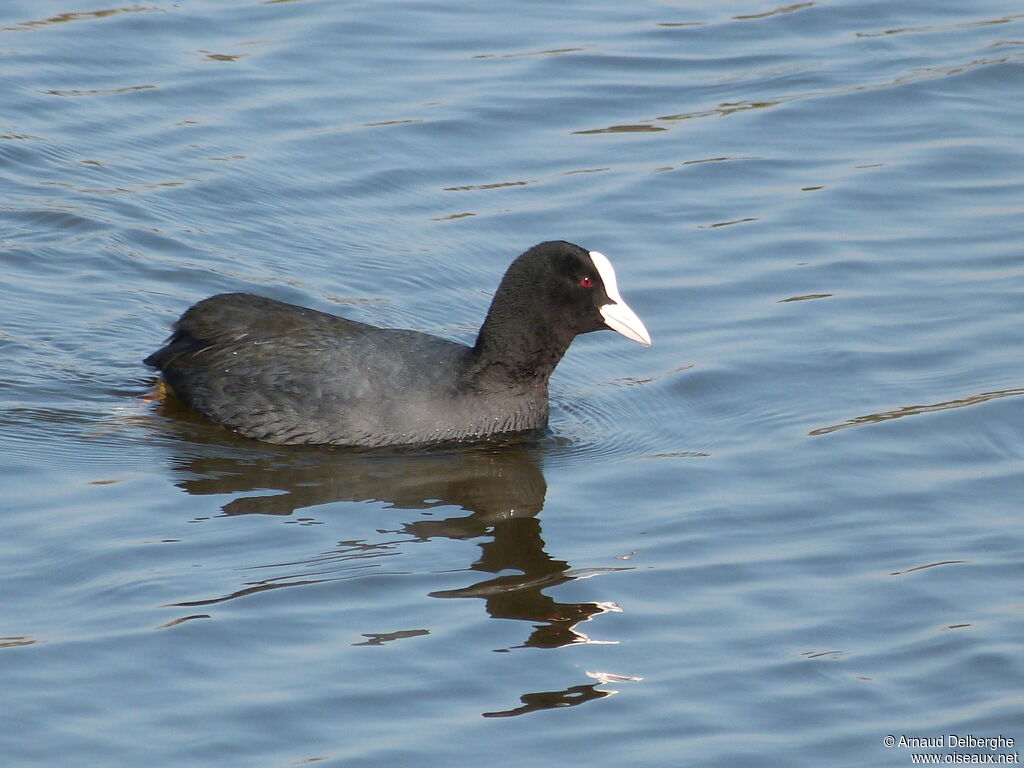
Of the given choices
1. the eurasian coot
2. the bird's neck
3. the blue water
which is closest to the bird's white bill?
the eurasian coot

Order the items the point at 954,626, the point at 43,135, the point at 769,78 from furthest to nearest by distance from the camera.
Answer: the point at 769,78
the point at 43,135
the point at 954,626

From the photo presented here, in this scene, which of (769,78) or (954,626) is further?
(769,78)

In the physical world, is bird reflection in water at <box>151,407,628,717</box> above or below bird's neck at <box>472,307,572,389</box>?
below

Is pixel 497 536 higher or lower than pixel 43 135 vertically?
lower

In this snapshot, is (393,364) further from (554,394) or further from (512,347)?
(554,394)

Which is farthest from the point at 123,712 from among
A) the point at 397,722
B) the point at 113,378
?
the point at 113,378

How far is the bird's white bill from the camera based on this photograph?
7.16m

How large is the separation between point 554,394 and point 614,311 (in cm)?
83

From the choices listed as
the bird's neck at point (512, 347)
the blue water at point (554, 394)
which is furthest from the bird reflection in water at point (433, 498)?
the bird's neck at point (512, 347)

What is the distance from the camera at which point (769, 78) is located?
11.2m

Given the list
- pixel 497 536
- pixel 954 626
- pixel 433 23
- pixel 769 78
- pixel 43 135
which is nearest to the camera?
pixel 954 626

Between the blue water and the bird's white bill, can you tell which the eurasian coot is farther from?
the blue water

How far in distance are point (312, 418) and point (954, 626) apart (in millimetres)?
2847

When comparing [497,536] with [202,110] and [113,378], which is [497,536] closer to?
[113,378]
